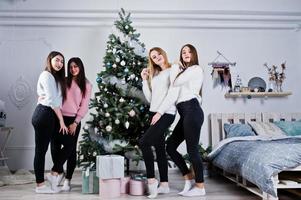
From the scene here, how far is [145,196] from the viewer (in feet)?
9.41


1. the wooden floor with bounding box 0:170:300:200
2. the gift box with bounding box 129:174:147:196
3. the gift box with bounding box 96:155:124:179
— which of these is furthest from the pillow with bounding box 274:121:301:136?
the gift box with bounding box 96:155:124:179

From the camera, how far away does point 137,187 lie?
292 cm

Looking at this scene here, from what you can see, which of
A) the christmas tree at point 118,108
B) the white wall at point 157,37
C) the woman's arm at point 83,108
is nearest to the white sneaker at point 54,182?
the christmas tree at point 118,108

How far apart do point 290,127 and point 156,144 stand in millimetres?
2344

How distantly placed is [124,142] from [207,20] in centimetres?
268

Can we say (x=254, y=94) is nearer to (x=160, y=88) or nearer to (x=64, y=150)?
(x=160, y=88)

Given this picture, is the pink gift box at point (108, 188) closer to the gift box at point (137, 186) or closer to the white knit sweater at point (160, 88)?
the gift box at point (137, 186)

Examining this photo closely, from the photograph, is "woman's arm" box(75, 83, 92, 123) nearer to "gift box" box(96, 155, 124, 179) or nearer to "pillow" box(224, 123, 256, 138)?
"gift box" box(96, 155, 124, 179)

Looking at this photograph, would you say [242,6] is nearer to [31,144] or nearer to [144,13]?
[144,13]

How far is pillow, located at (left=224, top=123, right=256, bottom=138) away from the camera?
13.4ft

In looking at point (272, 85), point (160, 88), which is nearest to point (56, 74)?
point (160, 88)

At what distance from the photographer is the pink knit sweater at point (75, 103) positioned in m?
3.17

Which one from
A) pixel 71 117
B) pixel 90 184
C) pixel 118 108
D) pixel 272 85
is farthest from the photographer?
pixel 272 85

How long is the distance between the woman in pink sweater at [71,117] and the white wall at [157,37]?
4.84ft
